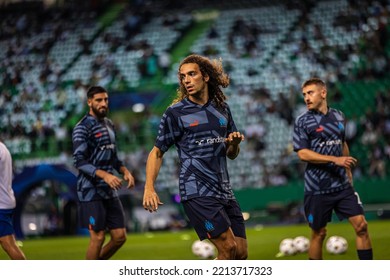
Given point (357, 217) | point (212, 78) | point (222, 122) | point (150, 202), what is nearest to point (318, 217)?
point (357, 217)

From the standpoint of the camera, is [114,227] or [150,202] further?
[114,227]

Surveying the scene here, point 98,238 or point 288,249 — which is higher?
point 98,238

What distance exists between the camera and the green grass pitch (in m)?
11.0

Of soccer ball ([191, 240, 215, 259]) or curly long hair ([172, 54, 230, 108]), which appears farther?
soccer ball ([191, 240, 215, 259])

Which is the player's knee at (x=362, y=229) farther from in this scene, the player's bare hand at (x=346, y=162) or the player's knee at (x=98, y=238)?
the player's knee at (x=98, y=238)

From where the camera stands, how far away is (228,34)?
926 inches

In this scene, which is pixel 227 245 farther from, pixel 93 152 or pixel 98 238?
pixel 93 152

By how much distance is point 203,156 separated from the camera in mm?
6480

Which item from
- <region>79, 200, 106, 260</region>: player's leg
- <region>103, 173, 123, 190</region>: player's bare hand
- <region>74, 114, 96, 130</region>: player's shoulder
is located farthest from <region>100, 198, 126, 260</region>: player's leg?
<region>74, 114, 96, 130</region>: player's shoulder

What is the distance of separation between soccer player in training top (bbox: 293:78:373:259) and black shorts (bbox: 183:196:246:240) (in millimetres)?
1924

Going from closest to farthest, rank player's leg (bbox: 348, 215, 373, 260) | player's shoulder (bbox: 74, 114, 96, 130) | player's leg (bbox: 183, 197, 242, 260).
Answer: player's leg (bbox: 183, 197, 242, 260)
player's leg (bbox: 348, 215, 373, 260)
player's shoulder (bbox: 74, 114, 96, 130)

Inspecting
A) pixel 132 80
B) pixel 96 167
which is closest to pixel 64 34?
pixel 132 80

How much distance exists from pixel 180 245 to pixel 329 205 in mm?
5480

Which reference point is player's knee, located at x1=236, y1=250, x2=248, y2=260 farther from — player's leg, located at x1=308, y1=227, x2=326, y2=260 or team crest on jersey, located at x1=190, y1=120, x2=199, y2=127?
player's leg, located at x1=308, y1=227, x2=326, y2=260
